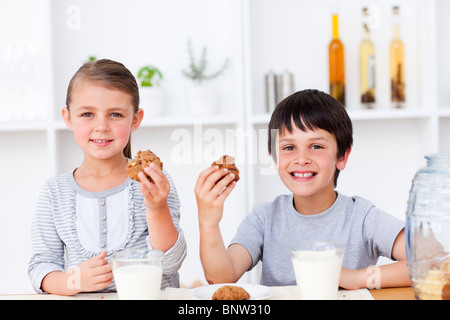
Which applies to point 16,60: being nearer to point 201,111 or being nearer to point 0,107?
point 0,107

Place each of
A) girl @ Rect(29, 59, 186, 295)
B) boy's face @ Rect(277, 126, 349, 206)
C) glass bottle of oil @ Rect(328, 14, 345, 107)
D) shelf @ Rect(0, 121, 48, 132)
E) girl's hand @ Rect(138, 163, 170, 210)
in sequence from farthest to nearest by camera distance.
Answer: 1. glass bottle of oil @ Rect(328, 14, 345, 107)
2. shelf @ Rect(0, 121, 48, 132)
3. boy's face @ Rect(277, 126, 349, 206)
4. girl @ Rect(29, 59, 186, 295)
5. girl's hand @ Rect(138, 163, 170, 210)

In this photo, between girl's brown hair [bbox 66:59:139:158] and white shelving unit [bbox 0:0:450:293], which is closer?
girl's brown hair [bbox 66:59:139:158]

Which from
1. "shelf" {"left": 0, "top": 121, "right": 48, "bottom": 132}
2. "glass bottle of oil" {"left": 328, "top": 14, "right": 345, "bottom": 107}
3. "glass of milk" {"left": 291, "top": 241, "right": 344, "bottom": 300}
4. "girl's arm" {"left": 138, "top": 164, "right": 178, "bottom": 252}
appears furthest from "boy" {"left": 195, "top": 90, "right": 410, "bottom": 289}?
"shelf" {"left": 0, "top": 121, "right": 48, "bottom": 132}

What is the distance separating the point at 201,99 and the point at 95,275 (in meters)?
1.28

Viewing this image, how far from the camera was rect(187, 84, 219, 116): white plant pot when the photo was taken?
78.7 inches

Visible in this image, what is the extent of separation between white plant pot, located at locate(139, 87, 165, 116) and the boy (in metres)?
0.89

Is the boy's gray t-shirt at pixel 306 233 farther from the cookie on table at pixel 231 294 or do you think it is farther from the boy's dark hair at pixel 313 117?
the cookie on table at pixel 231 294

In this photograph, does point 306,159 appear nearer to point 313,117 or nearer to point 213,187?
point 313,117

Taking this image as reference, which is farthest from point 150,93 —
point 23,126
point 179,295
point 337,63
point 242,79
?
point 179,295

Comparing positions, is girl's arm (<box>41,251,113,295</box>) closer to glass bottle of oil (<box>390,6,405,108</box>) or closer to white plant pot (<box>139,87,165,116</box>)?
white plant pot (<box>139,87,165,116</box>)

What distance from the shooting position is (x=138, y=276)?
66cm

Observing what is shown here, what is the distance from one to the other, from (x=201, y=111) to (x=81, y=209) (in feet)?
3.46

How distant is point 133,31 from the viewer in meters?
2.05

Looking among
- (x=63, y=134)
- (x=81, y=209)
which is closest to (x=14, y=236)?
(x=63, y=134)
